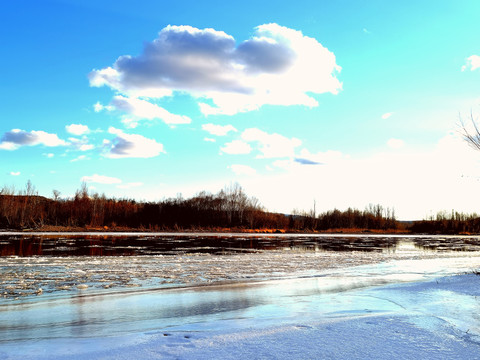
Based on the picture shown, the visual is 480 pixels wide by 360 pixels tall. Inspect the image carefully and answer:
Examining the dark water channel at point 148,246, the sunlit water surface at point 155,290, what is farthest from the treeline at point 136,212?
the sunlit water surface at point 155,290

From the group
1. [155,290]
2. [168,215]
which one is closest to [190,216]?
[168,215]

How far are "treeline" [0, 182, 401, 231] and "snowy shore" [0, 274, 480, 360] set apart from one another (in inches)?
1497

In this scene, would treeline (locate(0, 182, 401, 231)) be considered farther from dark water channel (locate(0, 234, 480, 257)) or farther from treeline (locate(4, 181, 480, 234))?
dark water channel (locate(0, 234, 480, 257))

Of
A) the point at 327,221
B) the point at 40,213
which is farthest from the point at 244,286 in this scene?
the point at 327,221

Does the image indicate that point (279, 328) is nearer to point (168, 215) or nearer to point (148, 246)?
point (148, 246)

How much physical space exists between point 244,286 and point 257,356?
4.99m

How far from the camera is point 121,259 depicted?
13.3m

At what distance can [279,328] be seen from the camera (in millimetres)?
4727

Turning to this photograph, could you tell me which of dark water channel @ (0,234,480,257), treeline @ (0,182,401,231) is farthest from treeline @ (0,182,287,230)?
dark water channel @ (0,234,480,257)

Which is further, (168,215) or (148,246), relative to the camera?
(168,215)

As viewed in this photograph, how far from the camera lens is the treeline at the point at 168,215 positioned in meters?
46.2

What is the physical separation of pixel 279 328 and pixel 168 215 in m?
49.4

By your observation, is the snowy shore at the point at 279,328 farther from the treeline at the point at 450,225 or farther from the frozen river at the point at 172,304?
the treeline at the point at 450,225

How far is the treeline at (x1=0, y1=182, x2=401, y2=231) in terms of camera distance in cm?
4622
